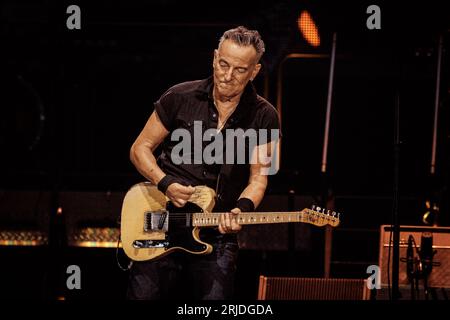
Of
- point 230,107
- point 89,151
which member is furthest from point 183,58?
point 230,107

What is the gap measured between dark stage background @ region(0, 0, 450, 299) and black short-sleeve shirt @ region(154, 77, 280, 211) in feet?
8.73

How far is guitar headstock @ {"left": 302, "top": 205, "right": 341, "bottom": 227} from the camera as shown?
16.1 feet

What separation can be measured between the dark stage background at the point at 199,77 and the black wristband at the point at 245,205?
2770 mm

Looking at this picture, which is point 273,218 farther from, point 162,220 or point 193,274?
point 162,220

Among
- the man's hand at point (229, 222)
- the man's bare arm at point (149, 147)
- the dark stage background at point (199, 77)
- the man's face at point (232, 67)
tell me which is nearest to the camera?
the man's hand at point (229, 222)

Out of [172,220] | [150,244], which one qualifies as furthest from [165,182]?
[150,244]

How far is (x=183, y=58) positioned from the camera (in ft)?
27.8

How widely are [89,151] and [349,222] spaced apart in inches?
122

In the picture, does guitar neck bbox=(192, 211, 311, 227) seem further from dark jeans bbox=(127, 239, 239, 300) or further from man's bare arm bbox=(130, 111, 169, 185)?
man's bare arm bbox=(130, 111, 169, 185)

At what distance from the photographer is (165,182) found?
4.84 metres

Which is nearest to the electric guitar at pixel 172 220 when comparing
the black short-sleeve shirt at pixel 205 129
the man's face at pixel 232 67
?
the black short-sleeve shirt at pixel 205 129

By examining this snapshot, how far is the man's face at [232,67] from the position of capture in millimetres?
4844

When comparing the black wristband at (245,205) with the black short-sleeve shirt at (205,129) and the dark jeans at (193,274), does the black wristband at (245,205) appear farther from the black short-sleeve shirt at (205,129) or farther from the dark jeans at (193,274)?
the dark jeans at (193,274)
